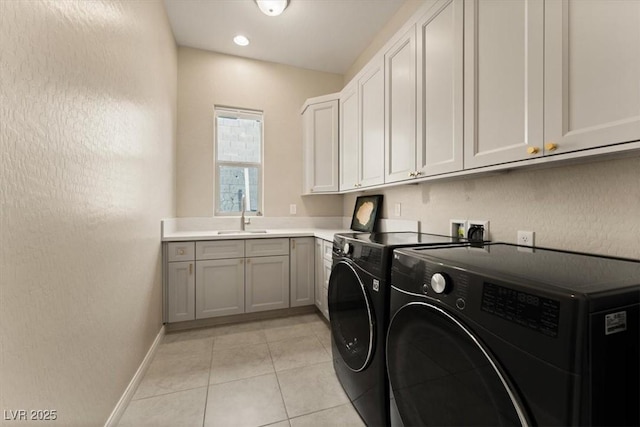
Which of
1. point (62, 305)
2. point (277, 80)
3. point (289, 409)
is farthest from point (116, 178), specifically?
point (277, 80)

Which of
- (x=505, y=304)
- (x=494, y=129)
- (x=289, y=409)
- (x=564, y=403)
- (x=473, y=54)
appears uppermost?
(x=473, y=54)

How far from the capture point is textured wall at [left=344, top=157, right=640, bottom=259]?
3.25ft

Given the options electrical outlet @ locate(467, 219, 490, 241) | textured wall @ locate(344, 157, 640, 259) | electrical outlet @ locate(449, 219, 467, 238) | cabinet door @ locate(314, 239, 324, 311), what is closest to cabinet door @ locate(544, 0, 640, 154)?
textured wall @ locate(344, 157, 640, 259)

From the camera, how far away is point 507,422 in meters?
0.64

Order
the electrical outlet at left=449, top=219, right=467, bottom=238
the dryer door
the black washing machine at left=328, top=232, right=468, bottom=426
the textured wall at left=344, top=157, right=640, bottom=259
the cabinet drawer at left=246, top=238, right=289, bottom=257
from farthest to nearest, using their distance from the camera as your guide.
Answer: the cabinet drawer at left=246, top=238, right=289, bottom=257 < the electrical outlet at left=449, top=219, right=467, bottom=238 < the black washing machine at left=328, top=232, right=468, bottom=426 < the textured wall at left=344, top=157, right=640, bottom=259 < the dryer door

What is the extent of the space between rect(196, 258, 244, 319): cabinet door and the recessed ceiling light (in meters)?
2.29

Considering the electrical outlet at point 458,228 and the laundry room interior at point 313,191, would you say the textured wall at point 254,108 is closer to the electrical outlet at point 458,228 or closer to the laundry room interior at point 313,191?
the laundry room interior at point 313,191

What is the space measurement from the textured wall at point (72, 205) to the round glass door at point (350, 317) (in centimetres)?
119

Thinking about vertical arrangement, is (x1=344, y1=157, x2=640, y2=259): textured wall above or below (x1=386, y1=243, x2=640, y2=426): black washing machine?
above

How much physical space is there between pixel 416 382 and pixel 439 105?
1.37m

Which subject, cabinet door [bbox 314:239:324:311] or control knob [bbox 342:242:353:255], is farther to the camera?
cabinet door [bbox 314:239:324:311]

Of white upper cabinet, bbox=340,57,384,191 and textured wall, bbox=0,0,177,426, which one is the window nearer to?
white upper cabinet, bbox=340,57,384,191

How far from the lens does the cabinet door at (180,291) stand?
2346 millimetres

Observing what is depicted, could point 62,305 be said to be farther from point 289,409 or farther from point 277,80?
point 277,80
